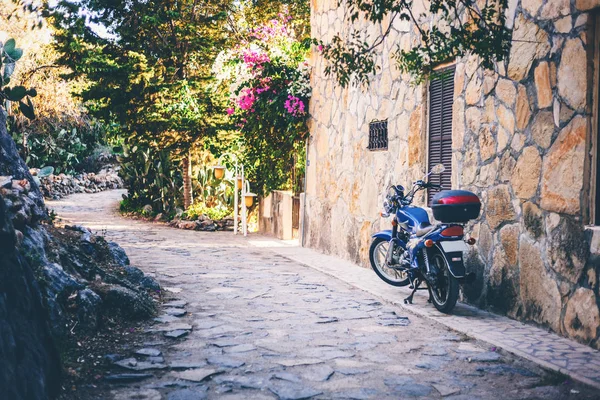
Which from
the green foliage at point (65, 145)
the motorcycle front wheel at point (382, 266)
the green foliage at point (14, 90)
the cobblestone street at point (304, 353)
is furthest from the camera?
the green foliage at point (65, 145)

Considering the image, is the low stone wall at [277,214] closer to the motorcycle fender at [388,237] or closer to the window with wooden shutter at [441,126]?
the motorcycle fender at [388,237]

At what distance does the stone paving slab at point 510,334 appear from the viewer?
4945 millimetres

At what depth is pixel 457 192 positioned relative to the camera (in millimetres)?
6973

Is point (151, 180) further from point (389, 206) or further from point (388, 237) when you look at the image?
point (389, 206)

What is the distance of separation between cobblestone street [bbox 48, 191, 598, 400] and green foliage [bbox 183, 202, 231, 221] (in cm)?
865

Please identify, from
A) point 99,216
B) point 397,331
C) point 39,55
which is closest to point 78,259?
point 397,331

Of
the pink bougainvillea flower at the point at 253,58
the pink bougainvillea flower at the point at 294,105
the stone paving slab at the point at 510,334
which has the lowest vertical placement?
the stone paving slab at the point at 510,334

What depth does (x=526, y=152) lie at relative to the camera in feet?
21.4

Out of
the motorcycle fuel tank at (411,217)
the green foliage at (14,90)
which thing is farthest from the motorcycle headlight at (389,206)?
the green foliage at (14,90)

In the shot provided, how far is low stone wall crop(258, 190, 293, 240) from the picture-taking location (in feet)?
49.7

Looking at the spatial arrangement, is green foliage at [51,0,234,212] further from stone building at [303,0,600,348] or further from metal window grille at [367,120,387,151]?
stone building at [303,0,600,348]

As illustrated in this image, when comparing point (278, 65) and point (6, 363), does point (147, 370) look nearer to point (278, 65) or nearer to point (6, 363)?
point (6, 363)

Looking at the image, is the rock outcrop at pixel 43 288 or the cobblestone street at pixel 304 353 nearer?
the rock outcrop at pixel 43 288

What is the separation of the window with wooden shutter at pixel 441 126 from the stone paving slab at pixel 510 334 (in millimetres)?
1543
